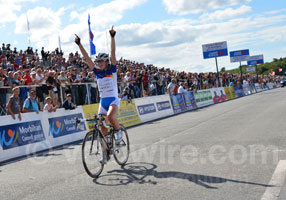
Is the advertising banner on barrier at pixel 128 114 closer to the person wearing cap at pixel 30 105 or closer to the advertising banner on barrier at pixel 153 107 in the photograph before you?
the advertising banner on barrier at pixel 153 107

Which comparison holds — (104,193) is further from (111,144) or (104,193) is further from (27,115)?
(27,115)

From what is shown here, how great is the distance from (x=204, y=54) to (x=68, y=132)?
41.4 metres

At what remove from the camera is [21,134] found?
1093 centimetres

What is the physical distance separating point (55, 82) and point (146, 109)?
608cm

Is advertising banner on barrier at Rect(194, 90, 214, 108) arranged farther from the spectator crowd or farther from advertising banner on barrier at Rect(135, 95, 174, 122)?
advertising banner on barrier at Rect(135, 95, 174, 122)

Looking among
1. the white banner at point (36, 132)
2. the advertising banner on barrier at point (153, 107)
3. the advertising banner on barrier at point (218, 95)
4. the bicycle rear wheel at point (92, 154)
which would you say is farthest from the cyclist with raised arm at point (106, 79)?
the advertising banner on barrier at point (218, 95)

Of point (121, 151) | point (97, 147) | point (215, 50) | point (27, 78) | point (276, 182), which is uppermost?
point (215, 50)

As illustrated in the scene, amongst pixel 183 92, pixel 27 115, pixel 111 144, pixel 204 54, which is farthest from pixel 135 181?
pixel 204 54

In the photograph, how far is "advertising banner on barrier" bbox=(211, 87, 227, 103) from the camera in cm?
3284

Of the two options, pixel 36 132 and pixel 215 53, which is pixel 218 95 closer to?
pixel 215 53

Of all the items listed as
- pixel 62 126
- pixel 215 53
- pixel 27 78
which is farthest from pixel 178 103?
pixel 215 53

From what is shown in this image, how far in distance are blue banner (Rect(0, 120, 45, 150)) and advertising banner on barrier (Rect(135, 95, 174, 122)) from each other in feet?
25.1

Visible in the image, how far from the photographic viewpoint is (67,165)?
782 cm

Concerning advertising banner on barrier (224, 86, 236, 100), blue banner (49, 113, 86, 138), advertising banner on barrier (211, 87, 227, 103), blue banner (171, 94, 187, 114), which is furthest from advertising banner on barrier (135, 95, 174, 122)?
advertising banner on barrier (224, 86, 236, 100)
